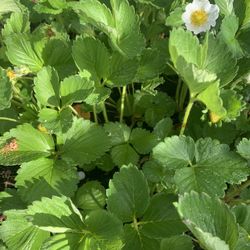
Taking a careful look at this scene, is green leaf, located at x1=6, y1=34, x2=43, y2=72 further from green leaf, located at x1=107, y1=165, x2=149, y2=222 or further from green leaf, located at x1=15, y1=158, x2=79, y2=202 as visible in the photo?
green leaf, located at x1=107, y1=165, x2=149, y2=222

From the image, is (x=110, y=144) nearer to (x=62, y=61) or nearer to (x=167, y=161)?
(x=167, y=161)

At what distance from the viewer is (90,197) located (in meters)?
1.32

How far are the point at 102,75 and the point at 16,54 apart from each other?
25cm

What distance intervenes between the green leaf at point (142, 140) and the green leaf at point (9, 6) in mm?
534

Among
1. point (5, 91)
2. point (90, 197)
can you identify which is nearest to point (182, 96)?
point (90, 197)

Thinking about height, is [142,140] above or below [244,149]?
below

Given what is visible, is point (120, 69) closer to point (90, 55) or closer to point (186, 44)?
point (90, 55)

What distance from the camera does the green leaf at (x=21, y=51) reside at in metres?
1.31

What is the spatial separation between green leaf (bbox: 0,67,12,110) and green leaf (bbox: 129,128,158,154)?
1.21 feet

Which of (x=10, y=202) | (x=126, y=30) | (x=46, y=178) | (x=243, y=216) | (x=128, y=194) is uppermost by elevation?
(x=126, y=30)

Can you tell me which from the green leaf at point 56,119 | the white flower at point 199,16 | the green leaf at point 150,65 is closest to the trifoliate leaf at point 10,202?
the green leaf at point 56,119

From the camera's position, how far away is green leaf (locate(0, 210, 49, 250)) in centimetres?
116

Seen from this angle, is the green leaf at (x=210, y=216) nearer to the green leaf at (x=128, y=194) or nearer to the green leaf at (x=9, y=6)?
the green leaf at (x=128, y=194)

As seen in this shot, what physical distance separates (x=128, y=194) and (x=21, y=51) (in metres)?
0.53
